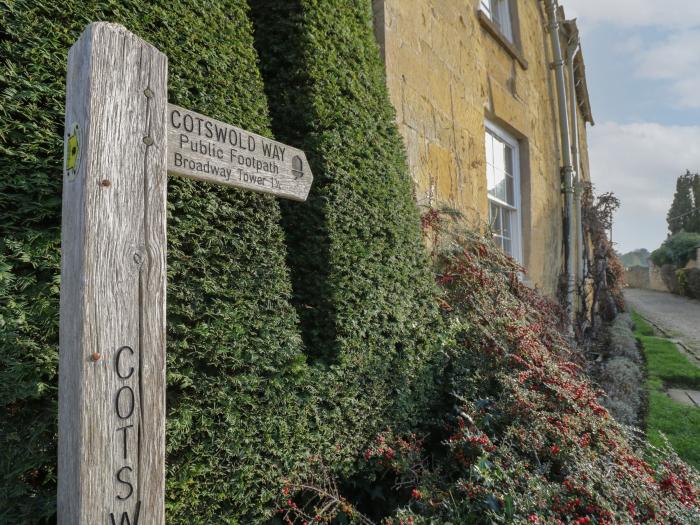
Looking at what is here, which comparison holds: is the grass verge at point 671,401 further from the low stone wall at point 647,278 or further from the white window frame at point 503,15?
the low stone wall at point 647,278

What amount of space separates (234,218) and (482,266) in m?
2.68

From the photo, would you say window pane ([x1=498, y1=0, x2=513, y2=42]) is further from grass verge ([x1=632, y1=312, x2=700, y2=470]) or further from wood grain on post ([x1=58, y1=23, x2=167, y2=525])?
wood grain on post ([x1=58, y1=23, x2=167, y2=525])

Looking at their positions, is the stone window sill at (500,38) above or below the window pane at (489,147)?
above

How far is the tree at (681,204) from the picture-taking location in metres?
32.6

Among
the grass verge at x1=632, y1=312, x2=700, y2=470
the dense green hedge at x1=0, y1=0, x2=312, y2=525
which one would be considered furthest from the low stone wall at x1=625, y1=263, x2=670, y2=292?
the dense green hedge at x1=0, y1=0, x2=312, y2=525

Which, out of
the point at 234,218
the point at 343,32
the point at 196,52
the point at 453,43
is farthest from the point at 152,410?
the point at 453,43

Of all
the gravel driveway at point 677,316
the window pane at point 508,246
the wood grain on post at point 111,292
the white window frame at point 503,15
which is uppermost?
the white window frame at point 503,15

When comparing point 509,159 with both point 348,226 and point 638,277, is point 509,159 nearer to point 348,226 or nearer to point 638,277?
point 348,226

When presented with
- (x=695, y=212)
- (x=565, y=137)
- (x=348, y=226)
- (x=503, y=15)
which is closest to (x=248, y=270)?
(x=348, y=226)

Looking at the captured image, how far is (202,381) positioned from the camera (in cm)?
181

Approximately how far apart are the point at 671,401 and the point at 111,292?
5.58m

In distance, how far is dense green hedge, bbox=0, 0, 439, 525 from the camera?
151 cm

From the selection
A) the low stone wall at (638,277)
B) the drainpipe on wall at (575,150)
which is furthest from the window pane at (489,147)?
the low stone wall at (638,277)

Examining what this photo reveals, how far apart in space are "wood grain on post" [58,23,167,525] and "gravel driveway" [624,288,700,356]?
335 inches
